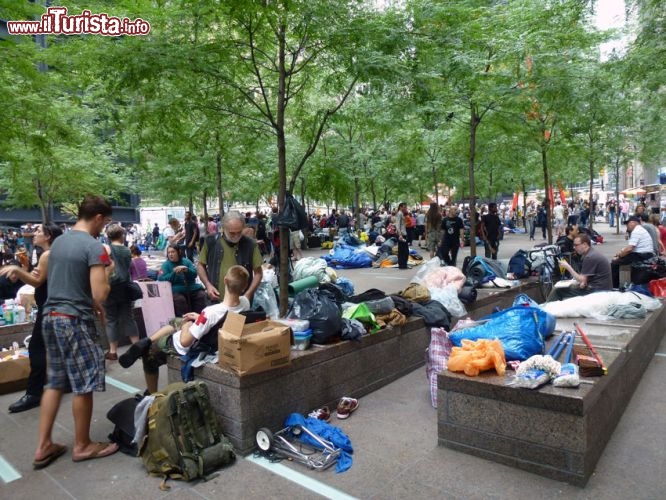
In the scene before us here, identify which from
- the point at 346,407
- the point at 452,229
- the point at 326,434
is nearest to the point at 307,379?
the point at 346,407

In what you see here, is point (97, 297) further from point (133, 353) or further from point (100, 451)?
point (100, 451)

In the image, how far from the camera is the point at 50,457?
3934mm

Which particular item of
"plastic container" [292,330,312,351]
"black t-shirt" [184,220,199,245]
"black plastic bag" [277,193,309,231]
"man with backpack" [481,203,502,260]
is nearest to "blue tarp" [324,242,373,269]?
"man with backpack" [481,203,502,260]

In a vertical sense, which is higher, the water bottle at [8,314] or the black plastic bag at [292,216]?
the black plastic bag at [292,216]

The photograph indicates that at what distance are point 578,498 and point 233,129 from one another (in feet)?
22.8

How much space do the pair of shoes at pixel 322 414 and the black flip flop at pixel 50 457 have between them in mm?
1992

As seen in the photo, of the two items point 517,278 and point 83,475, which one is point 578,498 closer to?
point 83,475

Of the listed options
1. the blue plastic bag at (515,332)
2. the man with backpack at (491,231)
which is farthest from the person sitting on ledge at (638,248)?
the blue plastic bag at (515,332)

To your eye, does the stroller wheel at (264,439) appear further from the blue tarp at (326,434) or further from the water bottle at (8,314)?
the water bottle at (8,314)

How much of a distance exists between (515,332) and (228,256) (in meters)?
2.97

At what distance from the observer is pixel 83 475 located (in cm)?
376

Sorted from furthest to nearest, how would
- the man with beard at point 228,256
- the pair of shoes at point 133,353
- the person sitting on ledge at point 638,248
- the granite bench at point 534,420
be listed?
the person sitting on ledge at point 638,248
the man with beard at point 228,256
the pair of shoes at point 133,353
the granite bench at point 534,420

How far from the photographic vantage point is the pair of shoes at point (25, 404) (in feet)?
16.5

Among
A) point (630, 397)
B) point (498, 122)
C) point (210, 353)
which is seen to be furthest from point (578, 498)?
point (498, 122)
